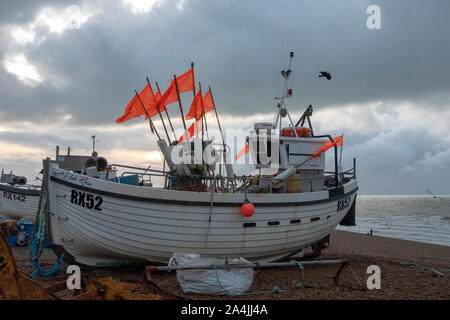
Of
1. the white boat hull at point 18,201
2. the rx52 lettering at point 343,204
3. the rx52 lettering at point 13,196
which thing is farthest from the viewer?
the rx52 lettering at point 13,196

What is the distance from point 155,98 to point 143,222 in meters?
4.03

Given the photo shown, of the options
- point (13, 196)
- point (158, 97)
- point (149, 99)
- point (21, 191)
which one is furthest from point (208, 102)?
point (13, 196)

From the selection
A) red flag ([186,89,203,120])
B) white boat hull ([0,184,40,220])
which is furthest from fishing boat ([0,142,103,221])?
red flag ([186,89,203,120])

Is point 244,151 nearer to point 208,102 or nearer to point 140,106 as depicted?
point 208,102

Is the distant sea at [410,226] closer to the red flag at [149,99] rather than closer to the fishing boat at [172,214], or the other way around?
the fishing boat at [172,214]

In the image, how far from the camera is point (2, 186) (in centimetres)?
2216

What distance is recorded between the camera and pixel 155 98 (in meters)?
10.8

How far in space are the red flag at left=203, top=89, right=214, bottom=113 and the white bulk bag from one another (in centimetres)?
553

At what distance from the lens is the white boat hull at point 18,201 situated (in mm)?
20562

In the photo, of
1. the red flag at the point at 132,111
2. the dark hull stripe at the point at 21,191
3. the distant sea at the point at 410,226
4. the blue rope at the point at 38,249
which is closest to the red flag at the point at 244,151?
the red flag at the point at 132,111

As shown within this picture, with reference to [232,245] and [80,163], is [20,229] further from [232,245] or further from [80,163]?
[232,245]

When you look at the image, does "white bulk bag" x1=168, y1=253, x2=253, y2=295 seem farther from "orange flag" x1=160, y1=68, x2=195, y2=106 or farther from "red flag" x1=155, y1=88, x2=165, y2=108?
"red flag" x1=155, y1=88, x2=165, y2=108

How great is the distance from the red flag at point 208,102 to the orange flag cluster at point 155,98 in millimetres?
1064
